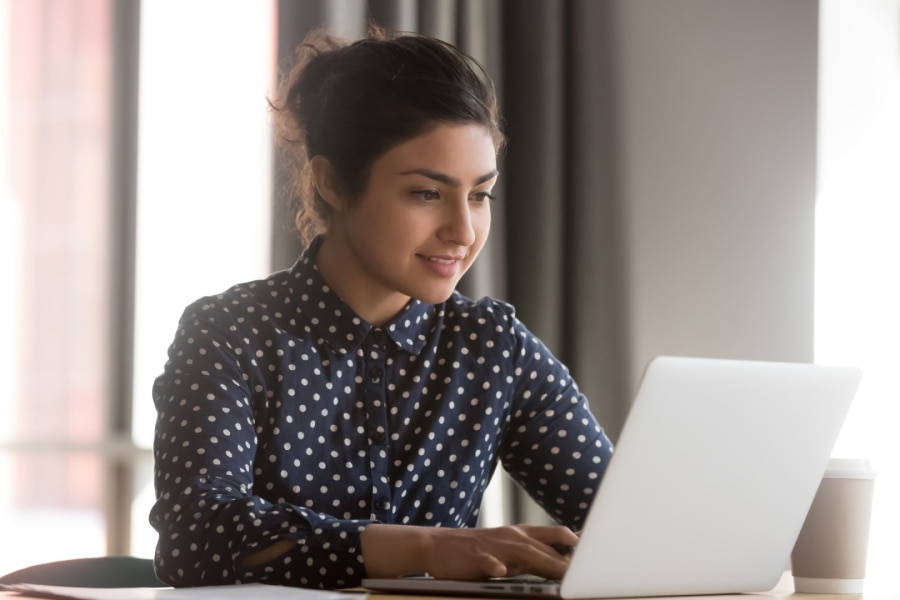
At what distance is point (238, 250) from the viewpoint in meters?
2.98

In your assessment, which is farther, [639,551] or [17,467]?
[17,467]

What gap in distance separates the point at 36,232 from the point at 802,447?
245cm

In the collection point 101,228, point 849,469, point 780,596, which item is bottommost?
point 780,596

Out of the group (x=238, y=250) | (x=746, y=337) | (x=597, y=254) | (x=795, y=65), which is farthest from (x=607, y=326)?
(x=238, y=250)

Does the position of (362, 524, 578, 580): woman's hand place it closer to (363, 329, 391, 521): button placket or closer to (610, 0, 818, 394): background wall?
(363, 329, 391, 521): button placket

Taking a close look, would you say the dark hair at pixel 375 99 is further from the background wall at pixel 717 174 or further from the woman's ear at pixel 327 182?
the background wall at pixel 717 174

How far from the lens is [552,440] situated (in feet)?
5.22

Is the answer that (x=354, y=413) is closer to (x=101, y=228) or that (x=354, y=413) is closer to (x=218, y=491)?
(x=218, y=491)

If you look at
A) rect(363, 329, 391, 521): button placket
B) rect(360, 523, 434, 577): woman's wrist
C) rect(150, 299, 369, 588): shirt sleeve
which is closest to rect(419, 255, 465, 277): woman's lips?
rect(363, 329, 391, 521): button placket

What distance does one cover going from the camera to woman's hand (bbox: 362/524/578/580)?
99 cm

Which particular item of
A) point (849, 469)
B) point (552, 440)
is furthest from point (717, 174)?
point (849, 469)

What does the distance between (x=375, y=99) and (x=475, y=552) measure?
0.72 m

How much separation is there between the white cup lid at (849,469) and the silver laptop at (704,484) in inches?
1.8

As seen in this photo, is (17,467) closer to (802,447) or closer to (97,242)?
(97,242)
